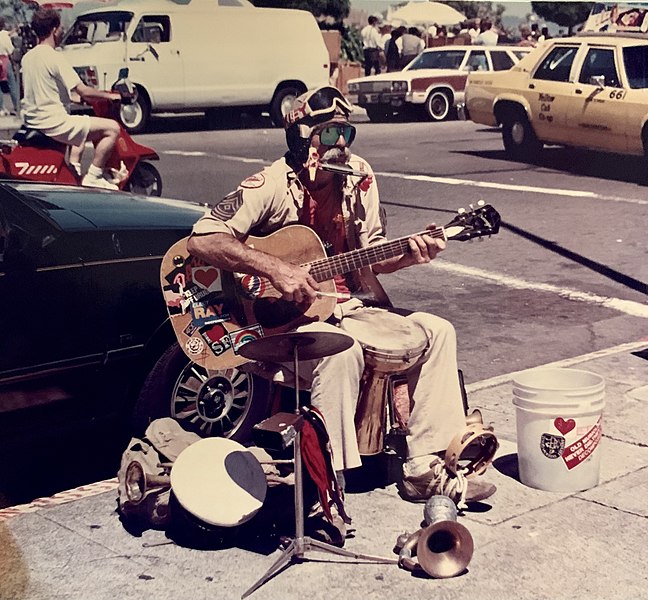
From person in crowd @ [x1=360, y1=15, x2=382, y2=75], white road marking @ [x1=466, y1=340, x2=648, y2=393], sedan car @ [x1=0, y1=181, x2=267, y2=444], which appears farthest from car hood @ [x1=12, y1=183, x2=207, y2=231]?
person in crowd @ [x1=360, y1=15, x2=382, y2=75]

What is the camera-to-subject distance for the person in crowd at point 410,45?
15.8 m

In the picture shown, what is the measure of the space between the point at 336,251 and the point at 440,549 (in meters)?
1.48

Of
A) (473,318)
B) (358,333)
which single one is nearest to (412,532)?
(358,333)

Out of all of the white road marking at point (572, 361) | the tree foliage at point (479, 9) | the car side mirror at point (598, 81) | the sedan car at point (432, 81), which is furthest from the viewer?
the sedan car at point (432, 81)

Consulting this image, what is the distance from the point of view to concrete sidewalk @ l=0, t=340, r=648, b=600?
14.1 ft

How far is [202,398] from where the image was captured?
5516 mm

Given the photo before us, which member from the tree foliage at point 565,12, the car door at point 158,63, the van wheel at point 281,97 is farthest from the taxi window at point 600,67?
the car door at point 158,63

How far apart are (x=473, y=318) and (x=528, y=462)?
127 inches

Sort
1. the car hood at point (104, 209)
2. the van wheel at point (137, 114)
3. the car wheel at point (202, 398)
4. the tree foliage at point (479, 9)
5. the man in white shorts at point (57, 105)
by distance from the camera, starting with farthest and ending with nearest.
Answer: the tree foliage at point (479, 9) → the van wheel at point (137, 114) → the man in white shorts at point (57, 105) → the car hood at point (104, 209) → the car wheel at point (202, 398)

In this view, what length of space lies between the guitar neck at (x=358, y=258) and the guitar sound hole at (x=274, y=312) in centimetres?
17

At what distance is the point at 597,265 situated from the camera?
9.91 meters

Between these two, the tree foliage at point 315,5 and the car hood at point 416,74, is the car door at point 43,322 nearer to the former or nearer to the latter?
the tree foliage at point 315,5

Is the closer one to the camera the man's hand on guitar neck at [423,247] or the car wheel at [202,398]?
the man's hand on guitar neck at [423,247]

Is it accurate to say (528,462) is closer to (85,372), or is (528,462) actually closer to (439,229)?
(439,229)
